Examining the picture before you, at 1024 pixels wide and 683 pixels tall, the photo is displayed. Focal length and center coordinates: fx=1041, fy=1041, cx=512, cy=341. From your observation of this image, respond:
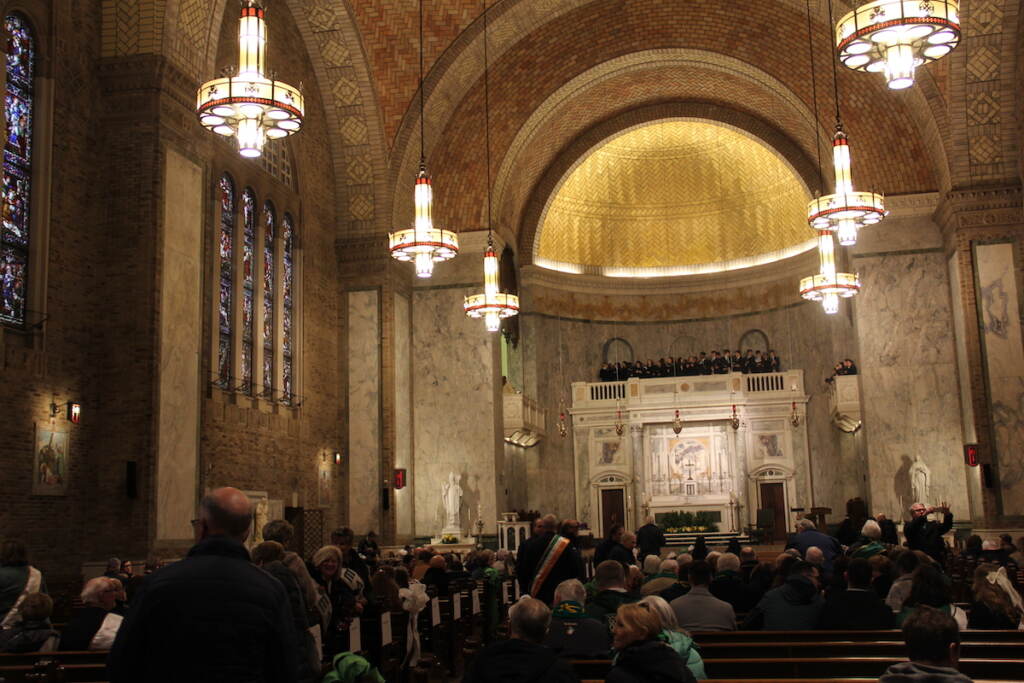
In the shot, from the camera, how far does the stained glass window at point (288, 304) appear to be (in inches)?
843

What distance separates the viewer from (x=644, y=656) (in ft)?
15.0

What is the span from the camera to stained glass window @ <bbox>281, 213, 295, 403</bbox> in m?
21.4

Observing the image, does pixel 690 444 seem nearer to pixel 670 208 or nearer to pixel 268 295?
pixel 670 208

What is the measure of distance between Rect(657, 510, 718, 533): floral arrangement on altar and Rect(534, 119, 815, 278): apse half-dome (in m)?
8.18

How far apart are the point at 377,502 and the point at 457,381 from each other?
375cm

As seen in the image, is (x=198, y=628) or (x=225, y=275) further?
(x=225, y=275)

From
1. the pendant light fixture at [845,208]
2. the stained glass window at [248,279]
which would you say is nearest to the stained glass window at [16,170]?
the stained glass window at [248,279]

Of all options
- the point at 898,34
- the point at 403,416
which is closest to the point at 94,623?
the point at 898,34

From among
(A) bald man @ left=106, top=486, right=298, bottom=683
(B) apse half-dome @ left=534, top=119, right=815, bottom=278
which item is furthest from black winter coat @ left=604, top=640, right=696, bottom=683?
(B) apse half-dome @ left=534, top=119, right=815, bottom=278

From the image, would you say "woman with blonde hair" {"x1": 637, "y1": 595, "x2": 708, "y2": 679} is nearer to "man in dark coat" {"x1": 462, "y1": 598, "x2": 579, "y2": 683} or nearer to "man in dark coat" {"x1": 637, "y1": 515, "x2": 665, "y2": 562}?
"man in dark coat" {"x1": 462, "y1": 598, "x2": 579, "y2": 683}

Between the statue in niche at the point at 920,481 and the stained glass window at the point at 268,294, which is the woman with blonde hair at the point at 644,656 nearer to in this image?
the stained glass window at the point at 268,294

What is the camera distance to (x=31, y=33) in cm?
1440

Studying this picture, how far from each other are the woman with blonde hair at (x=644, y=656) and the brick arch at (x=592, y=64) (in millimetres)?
19461

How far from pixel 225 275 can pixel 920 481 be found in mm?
14723
